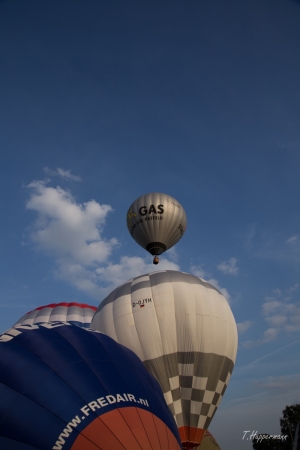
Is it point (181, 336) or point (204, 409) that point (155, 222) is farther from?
point (204, 409)

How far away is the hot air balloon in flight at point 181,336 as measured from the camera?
10.4m

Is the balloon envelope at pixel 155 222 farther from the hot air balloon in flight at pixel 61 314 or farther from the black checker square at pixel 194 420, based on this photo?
the black checker square at pixel 194 420

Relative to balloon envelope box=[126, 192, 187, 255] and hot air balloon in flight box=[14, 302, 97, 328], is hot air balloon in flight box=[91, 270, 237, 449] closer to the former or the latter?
balloon envelope box=[126, 192, 187, 255]

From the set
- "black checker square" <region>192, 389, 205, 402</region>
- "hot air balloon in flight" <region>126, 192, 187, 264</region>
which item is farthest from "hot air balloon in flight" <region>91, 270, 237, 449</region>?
"hot air balloon in flight" <region>126, 192, 187, 264</region>

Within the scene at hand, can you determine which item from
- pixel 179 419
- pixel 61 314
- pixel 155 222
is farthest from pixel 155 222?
pixel 179 419

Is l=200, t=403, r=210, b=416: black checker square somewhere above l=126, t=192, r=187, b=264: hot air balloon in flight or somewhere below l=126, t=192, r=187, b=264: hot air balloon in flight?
below

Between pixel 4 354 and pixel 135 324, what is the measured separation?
19.0 feet

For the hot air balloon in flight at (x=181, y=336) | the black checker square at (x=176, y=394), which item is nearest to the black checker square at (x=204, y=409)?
the hot air balloon in flight at (x=181, y=336)

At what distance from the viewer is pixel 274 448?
2936 cm

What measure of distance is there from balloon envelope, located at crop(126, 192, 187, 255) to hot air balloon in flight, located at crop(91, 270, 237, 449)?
4559 mm

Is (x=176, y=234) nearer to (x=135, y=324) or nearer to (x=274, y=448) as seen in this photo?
(x=135, y=324)

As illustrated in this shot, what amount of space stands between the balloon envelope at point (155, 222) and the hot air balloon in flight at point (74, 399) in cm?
1089

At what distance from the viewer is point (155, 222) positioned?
1716 centimetres

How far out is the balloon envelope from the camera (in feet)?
56.4
